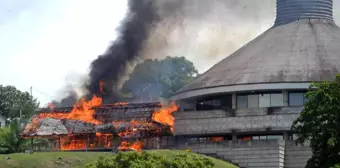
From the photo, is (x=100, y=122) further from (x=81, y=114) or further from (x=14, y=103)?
(x=14, y=103)

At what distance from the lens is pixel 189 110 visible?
416ft

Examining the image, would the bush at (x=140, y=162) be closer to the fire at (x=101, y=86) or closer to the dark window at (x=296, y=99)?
the dark window at (x=296, y=99)

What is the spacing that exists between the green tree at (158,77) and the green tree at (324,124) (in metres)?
51.9

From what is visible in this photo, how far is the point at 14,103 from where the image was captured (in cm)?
15150

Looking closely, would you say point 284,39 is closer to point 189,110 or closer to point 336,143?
point 189,110

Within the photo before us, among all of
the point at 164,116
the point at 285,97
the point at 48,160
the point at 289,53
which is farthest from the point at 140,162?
the point at 289,53

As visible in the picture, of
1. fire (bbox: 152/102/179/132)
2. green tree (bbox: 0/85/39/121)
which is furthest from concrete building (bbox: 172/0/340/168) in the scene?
green tree (bbox: 0/85/39/121)

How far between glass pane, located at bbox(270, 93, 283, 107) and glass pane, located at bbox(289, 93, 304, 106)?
1119 millimetres

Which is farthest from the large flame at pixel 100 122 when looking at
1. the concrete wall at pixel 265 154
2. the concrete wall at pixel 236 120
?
the concrete wall at pixel 265 154

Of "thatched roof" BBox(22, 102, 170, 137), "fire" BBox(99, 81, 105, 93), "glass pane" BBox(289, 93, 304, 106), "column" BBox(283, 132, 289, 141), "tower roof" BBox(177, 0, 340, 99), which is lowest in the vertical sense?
"column" BBox(283, 132, 289, 141)

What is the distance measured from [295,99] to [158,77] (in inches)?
1464

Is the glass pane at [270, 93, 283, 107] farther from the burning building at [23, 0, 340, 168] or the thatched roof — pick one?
the thatched roof

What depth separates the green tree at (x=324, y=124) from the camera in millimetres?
79562

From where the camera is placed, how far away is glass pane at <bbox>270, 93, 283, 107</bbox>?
11806 cm
